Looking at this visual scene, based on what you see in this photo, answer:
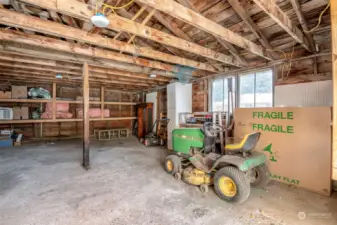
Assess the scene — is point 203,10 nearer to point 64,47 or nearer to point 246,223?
point 64,47

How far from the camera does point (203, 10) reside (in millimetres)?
2145

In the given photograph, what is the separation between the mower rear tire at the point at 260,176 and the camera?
227 centimetres

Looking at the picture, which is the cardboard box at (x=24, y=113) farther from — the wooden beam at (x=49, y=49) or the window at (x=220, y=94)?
the window at (x=220, y=94)

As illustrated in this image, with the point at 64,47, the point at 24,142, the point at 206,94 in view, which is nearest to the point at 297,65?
the point at 206,94

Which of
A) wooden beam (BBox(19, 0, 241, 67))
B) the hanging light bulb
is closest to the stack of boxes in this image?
wooden beam (BBox(19, 0, 241, 67))

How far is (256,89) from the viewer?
349 centimetres

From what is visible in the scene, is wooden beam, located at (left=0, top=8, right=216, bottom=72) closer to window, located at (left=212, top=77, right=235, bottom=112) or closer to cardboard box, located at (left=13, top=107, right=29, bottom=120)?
window, located at (left=212, top=77, right=235, bottom=112)

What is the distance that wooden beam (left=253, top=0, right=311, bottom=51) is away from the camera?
5.36 ft

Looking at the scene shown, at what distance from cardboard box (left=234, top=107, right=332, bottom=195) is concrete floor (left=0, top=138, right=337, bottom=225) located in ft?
0.60

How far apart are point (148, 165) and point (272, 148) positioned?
2351mm

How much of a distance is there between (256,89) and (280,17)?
1845mm

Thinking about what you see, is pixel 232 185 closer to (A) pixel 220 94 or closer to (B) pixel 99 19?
(B) pixel 99 19

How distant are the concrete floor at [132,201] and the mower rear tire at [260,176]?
11 centimetres

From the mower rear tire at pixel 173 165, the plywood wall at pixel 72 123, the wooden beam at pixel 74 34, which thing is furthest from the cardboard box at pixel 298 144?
the plywood wall at pixel 72 123
